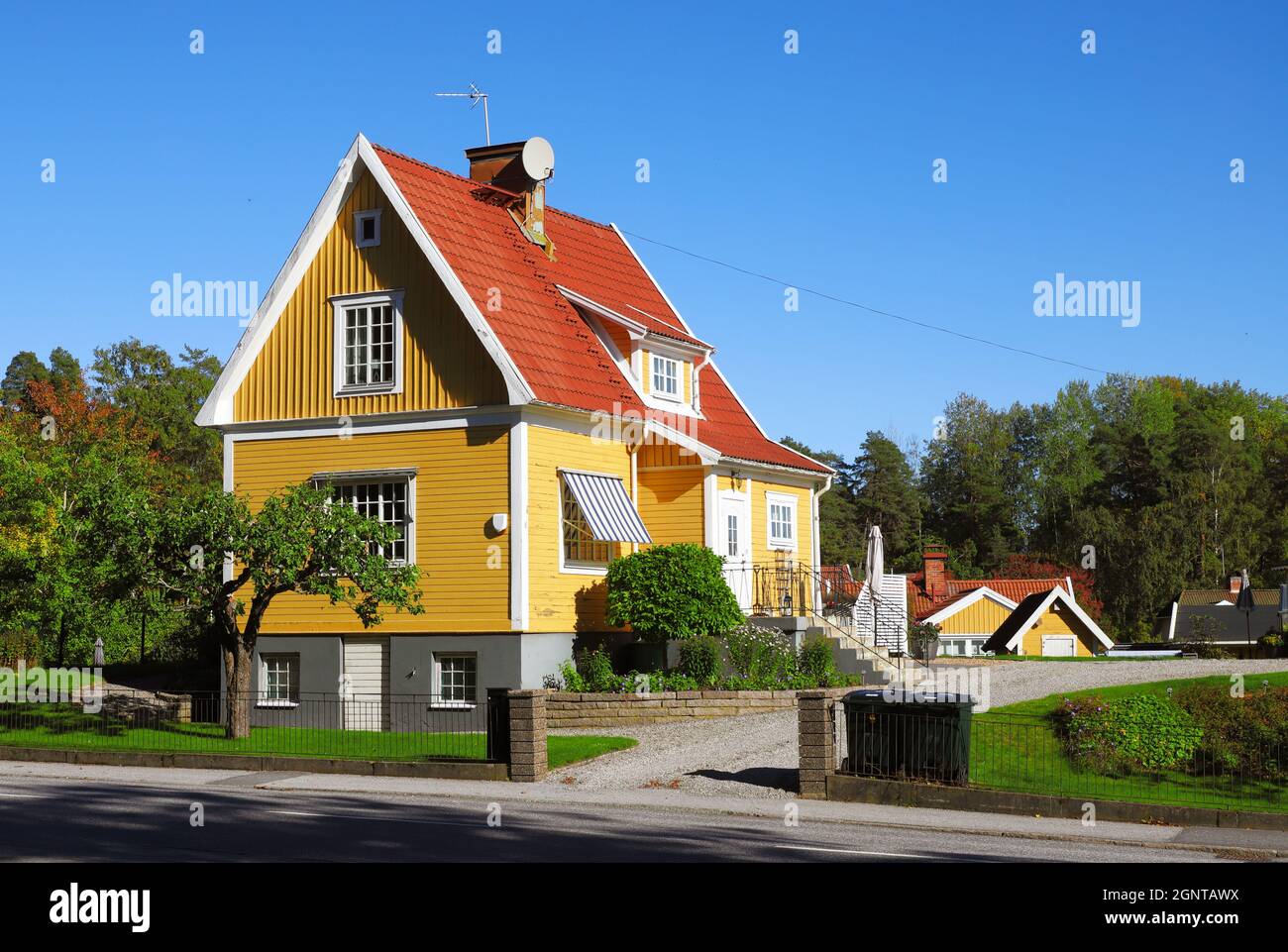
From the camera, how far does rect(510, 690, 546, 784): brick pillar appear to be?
21.4 metres

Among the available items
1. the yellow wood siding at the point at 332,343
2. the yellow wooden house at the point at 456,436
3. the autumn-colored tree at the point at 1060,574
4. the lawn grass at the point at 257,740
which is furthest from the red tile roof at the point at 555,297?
the autumn-colored tree at the point at 1060,574

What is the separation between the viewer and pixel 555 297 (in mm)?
32750

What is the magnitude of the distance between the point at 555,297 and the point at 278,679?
9.91 meters

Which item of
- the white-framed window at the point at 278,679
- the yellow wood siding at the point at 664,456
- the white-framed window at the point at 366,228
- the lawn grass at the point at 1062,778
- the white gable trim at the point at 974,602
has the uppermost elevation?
the white-framed window at the point at 366,228

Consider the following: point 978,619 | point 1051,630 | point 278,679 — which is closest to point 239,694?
point 278,679

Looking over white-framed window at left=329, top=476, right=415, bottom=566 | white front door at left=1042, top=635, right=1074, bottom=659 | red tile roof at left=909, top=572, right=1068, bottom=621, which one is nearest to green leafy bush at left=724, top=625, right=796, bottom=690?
white-framed window at left=329, top=476, right=415, bottom=566

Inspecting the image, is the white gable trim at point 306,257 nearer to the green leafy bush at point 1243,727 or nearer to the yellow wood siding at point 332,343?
the yellow wood siding at point 332,343

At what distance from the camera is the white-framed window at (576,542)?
96.8 feet

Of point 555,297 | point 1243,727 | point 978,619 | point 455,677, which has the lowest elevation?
point 1243,727

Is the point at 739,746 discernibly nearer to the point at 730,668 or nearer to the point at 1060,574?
the point at 730,668

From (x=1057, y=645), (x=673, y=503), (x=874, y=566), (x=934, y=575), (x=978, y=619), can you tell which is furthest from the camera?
(x=978, y=619)

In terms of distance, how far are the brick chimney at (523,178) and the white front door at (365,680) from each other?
10.2 metres

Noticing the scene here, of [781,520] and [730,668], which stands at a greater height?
[781,520]
